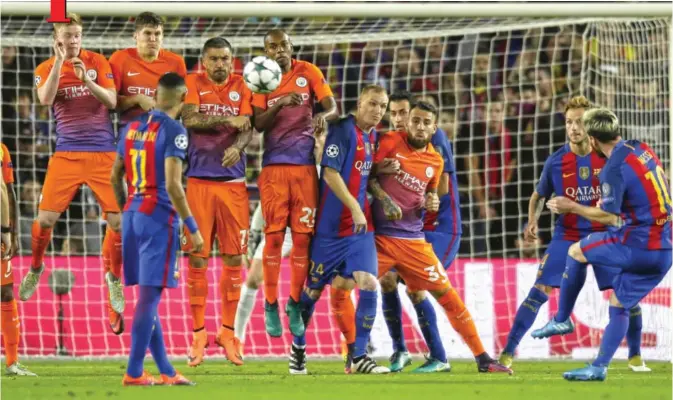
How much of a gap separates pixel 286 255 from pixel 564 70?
444 cm

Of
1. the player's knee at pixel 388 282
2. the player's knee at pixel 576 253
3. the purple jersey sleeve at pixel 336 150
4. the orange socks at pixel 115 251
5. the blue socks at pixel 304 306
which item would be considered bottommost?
the blue socks at pixel 304 306

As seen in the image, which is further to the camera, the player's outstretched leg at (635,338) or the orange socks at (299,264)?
the player's outstretched leg at (635,338)

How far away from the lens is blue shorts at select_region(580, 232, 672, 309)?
853 cm

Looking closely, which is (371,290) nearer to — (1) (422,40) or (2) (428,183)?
(2) (428,183)

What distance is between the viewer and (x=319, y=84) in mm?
9594

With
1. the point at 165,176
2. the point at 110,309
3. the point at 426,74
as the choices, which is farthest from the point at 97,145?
the point at 426,74

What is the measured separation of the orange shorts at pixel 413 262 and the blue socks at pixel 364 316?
308mm

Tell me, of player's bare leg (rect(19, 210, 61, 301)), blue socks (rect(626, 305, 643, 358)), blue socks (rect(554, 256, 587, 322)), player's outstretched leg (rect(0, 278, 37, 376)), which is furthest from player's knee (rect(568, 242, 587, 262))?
player's outstretched leg (rect(0, 278, 37, 376))

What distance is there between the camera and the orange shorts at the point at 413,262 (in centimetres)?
914

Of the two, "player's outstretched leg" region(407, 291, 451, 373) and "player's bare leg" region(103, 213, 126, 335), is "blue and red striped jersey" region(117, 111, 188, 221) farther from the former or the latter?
"player's outstretched leg" region(407, 291, 451, 373)

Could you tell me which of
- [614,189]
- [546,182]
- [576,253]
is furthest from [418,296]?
[614,189]

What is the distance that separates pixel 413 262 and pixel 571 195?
179 centimetres

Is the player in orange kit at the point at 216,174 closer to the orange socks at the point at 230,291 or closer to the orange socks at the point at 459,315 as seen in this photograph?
the orange socks at the point at 230,291

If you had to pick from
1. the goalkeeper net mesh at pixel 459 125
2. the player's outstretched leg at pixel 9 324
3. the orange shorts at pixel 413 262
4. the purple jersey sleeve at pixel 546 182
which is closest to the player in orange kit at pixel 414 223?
the orange shorts at pixel 413 262
